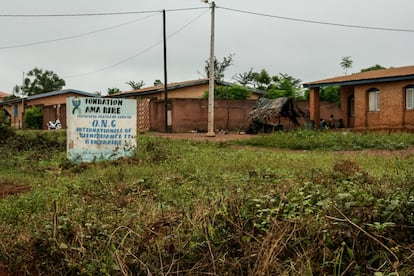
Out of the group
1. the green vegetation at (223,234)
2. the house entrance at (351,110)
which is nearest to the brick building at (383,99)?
the house entrance at (351,110)

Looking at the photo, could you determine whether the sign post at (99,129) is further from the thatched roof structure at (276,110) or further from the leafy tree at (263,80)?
the leafy tree at (263,80)

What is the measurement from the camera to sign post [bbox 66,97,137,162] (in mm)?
12219

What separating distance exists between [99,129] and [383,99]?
15980 millimetres

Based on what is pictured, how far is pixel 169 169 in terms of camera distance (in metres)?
9.94

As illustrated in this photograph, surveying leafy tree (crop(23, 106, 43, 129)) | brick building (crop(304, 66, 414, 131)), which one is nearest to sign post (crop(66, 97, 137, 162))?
brick building (crop(304, 66, 414, 131))

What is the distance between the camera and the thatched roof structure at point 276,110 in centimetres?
2648

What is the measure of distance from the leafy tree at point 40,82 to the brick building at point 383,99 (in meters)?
51.8

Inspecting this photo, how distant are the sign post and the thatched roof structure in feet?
47.4

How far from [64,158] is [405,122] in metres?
16.4

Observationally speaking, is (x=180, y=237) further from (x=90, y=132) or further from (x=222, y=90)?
(x=222, y=90)

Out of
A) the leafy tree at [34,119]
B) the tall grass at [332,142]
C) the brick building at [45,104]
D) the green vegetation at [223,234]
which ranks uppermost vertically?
the brick building at [45,104]

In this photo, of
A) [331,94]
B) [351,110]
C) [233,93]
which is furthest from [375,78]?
[331,94]

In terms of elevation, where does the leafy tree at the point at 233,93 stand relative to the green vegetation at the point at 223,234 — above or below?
above

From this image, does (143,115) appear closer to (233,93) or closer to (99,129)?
(233,93)
